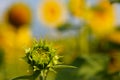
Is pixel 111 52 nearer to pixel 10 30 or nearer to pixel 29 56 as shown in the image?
pixel 29 56

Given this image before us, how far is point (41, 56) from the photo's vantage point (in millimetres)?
1421

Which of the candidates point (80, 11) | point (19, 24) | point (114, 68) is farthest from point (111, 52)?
point (19, 24)

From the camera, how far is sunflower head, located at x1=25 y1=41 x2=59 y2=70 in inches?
55.2

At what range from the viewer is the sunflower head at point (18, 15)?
4448 mm

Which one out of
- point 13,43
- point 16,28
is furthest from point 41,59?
point 16,28

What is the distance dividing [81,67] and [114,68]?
0.40 meters

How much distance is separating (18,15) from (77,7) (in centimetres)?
171

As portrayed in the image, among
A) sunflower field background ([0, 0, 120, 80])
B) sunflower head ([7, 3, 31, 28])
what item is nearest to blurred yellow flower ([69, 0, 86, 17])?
sunflower field background ([0, 0, 120, 80])

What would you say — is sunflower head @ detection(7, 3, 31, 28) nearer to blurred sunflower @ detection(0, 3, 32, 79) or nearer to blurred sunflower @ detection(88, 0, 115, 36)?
blurred sunflower @ detection(0, 3, 32, 79)

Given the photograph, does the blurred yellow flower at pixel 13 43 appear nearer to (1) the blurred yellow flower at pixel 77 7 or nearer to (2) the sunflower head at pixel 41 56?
(1) the blurred yellow flower at pixel 77 7

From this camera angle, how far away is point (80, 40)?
3.11 m

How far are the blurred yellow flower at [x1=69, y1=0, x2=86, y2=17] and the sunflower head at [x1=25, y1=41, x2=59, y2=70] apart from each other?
1.37 m

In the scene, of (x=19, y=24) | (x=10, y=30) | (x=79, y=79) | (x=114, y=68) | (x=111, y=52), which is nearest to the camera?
(x=79, y=79)

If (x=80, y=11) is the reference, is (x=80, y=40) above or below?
below
